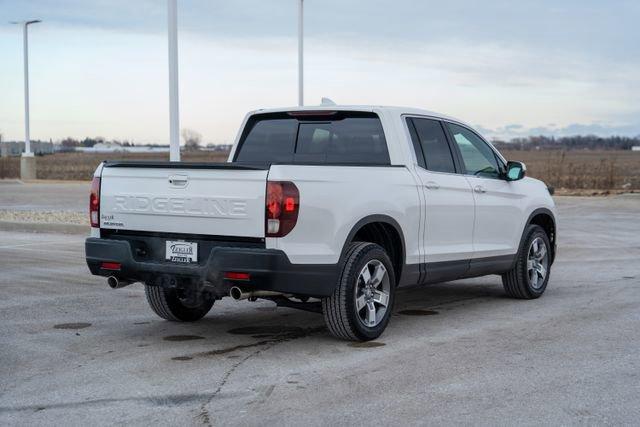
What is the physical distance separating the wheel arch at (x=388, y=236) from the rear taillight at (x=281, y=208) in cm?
84

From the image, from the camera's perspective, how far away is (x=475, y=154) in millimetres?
9281

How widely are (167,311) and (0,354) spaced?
5.59 ft

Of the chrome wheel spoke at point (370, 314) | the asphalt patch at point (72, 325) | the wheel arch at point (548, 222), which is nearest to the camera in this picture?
the chrome wheel spoke at point (370, 314)

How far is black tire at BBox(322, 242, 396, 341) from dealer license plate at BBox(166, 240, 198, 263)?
3.60 feet

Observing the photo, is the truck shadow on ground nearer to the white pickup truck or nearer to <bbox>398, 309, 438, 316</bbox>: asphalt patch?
<bbox>398, 309, 438, 316</bbox>: asphalt patch

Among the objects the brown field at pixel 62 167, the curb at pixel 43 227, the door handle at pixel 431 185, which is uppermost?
the door handle at pixel 431 185

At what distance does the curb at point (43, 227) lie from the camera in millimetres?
17234

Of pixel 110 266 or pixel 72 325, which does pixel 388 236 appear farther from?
pixel 72 325

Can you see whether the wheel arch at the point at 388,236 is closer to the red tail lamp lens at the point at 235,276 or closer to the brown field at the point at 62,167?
the red tail lamp lens at the point at 235,276

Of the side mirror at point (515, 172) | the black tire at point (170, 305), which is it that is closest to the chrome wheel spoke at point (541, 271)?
the side mirror at point (515, 172)

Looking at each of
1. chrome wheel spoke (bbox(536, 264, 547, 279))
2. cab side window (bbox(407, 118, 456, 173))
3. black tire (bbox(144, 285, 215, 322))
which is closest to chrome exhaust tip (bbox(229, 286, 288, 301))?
black tire (bbox(144, 285, 215, 322))

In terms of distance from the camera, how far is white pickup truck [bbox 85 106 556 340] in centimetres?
677

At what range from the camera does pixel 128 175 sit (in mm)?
7391

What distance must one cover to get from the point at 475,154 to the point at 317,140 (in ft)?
6.18
